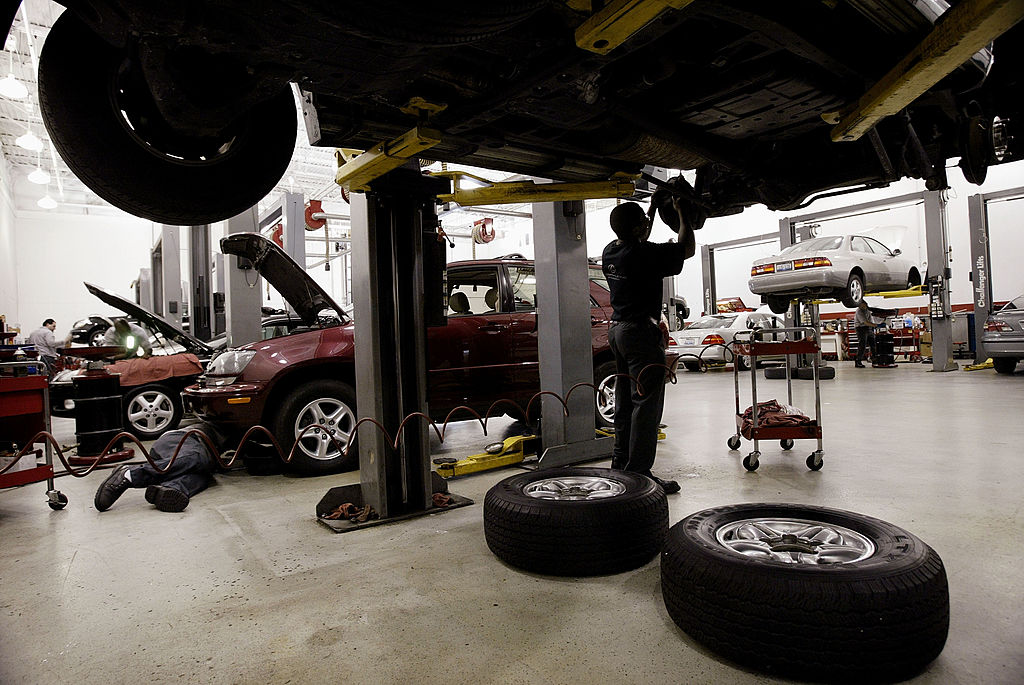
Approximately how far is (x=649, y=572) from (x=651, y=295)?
5.29 ft

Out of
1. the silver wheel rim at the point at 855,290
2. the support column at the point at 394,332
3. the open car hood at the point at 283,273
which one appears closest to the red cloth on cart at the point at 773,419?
the support column at the point at 394,332

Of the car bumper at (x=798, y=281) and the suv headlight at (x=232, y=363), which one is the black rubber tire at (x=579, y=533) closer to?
the suv headlight at (x=232, y=363)

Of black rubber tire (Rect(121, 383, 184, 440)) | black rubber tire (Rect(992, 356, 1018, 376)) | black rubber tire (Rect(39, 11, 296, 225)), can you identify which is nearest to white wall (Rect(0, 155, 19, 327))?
black rubber tire (Rect(121, 383, 184, 440))

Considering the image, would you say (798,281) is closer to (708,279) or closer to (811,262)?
(811,262)

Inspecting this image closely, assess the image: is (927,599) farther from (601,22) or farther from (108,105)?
(108,105)

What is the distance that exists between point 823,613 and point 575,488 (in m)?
1.33

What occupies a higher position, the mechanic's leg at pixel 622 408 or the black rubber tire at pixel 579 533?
the mechanic's leg at pixel 622 408

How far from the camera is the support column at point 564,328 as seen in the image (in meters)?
4.05

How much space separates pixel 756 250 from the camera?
18.0 m

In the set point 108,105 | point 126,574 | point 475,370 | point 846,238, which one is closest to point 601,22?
point 108,105

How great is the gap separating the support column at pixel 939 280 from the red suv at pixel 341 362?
7839mm

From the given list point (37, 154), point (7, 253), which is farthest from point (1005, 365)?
point (37, 154)

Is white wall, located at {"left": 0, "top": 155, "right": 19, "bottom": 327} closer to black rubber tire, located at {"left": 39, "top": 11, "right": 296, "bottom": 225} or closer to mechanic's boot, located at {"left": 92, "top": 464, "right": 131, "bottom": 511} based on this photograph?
mechanic's boot, located at {"left": 92, "top": 464, "right": 131, "bottom": 511}

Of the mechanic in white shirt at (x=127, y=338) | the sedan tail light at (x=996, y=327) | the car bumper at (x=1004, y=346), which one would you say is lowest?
the car bumper at (x=1004, y=346)
